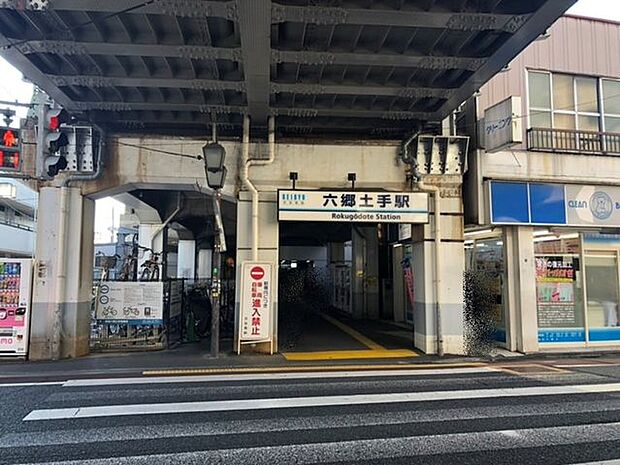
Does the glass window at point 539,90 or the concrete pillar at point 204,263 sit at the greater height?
the glass window at point 539,90

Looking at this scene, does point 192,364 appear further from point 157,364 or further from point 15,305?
point 15,305

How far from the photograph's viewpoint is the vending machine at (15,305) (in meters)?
9.69

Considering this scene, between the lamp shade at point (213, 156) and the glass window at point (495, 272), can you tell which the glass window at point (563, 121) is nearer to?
the glass window at point (495, 272)

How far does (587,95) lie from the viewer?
12.0 m

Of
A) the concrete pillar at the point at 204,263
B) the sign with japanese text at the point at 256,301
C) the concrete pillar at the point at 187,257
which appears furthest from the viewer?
the concrete pillar at the point at 204,263

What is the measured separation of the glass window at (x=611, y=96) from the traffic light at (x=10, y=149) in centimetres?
1366

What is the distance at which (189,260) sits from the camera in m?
27.7

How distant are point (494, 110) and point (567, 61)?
3.16 metres

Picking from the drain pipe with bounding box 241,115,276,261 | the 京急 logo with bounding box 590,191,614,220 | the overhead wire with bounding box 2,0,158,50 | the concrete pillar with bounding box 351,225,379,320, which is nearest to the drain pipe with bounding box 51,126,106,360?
the drain pipe with bounding box 241,115,276,261

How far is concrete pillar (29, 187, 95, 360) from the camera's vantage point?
9.80 m

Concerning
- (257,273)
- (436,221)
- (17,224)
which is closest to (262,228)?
(257,273)

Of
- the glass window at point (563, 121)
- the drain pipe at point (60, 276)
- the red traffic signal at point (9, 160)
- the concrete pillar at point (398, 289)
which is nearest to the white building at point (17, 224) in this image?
the red traffic signal at point (9, 160)

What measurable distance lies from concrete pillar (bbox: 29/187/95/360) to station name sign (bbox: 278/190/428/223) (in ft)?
14.4

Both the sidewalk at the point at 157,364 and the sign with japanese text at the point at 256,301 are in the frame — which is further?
the sign with japanese text at the point at 256,301
